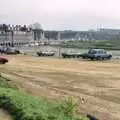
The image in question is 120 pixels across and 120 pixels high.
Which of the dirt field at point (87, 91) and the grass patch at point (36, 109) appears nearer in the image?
the grass patch at point (36, 109)

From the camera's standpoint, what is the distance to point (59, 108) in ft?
51.0

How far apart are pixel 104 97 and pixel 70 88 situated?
4875 millimetres

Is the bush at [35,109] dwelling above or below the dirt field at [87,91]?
above

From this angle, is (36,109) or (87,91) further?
(87,91)

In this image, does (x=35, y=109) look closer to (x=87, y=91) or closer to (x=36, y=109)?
(x=36, y=109)

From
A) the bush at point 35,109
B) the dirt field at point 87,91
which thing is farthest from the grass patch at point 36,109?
the dirt field at point 87,91

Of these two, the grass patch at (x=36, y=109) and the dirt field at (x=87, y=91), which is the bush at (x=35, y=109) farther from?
the dirt field at (x=87, y=91)

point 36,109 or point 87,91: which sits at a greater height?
point 36,109

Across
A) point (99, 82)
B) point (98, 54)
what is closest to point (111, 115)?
point (99, 82)

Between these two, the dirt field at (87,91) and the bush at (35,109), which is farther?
the dirt field at (87,91)

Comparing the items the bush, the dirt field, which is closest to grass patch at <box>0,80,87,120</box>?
the bush

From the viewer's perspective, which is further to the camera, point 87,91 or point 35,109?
point 87,91

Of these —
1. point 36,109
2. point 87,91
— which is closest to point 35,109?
point 36,109

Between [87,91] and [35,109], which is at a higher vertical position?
[35,109]
